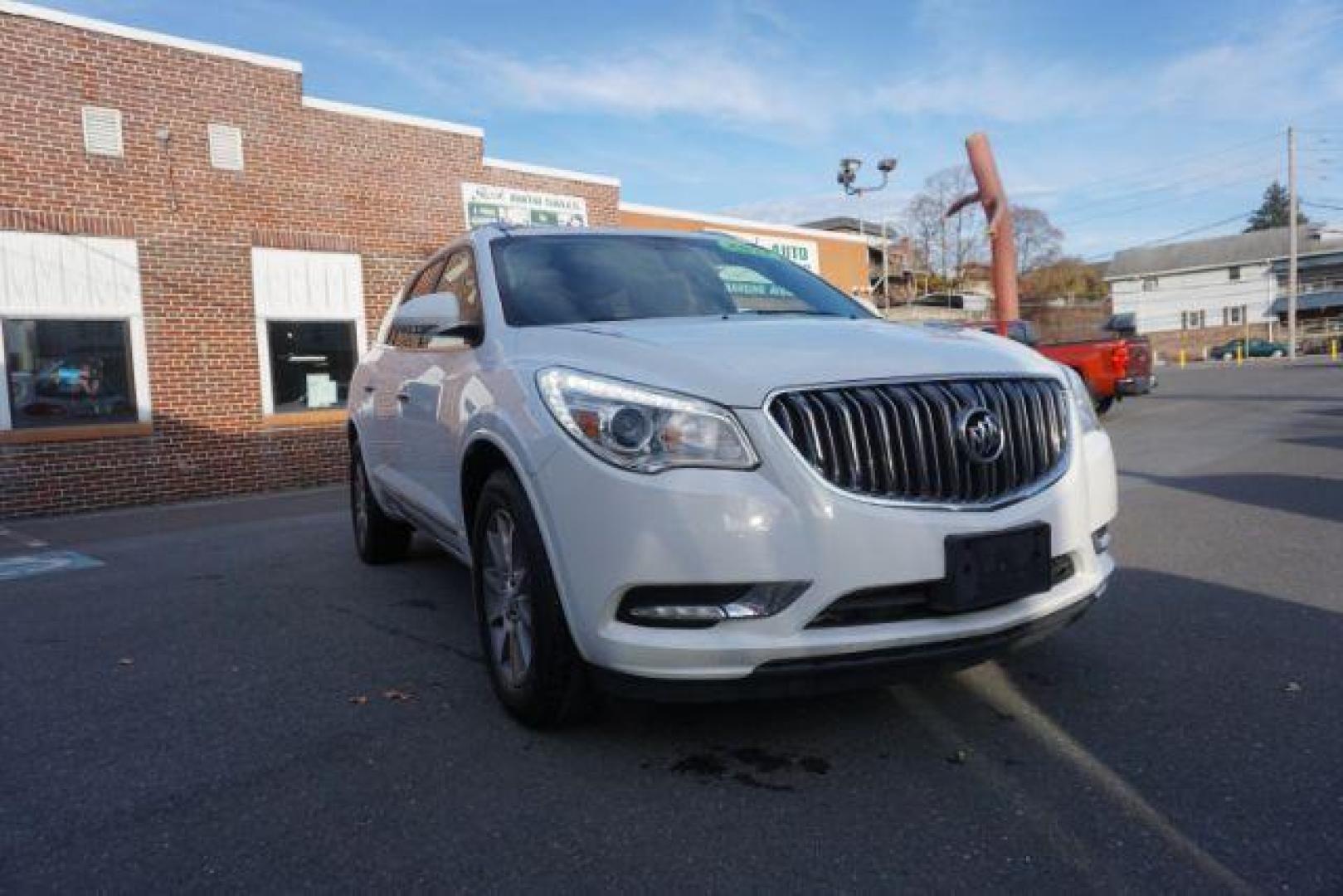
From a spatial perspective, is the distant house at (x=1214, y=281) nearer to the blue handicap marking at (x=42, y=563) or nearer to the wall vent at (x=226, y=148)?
the wall vent at (x=226, y=148)

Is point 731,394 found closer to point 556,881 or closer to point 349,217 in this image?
point 556,881

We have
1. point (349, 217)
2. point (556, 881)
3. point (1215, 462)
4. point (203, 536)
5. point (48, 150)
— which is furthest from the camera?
point (349, 217)

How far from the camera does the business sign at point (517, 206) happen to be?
44.4 feet

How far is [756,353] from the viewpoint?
2.78 m

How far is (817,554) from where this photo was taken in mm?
2467

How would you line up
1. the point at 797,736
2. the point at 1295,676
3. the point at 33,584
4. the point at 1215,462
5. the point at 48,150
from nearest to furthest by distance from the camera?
1. the point at 797,736
2. the point at 1295,676
3. the point at 33,584
4. the point at 1215,462
5. the point at 48,150

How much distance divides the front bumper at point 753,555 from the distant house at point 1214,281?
69021 millimetres

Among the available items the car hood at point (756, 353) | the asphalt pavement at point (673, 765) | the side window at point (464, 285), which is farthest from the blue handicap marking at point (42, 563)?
the car hood at point (756, 353)

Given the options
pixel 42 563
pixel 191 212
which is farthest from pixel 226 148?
pixel 42 563

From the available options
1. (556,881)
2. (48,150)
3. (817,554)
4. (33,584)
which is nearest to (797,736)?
(817,554)

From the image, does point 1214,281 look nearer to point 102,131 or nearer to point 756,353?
point 102,131

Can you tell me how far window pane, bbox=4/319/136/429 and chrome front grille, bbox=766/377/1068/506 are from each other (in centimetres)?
1011

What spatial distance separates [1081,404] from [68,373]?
411 inches

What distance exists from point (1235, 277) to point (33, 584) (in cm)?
7599
